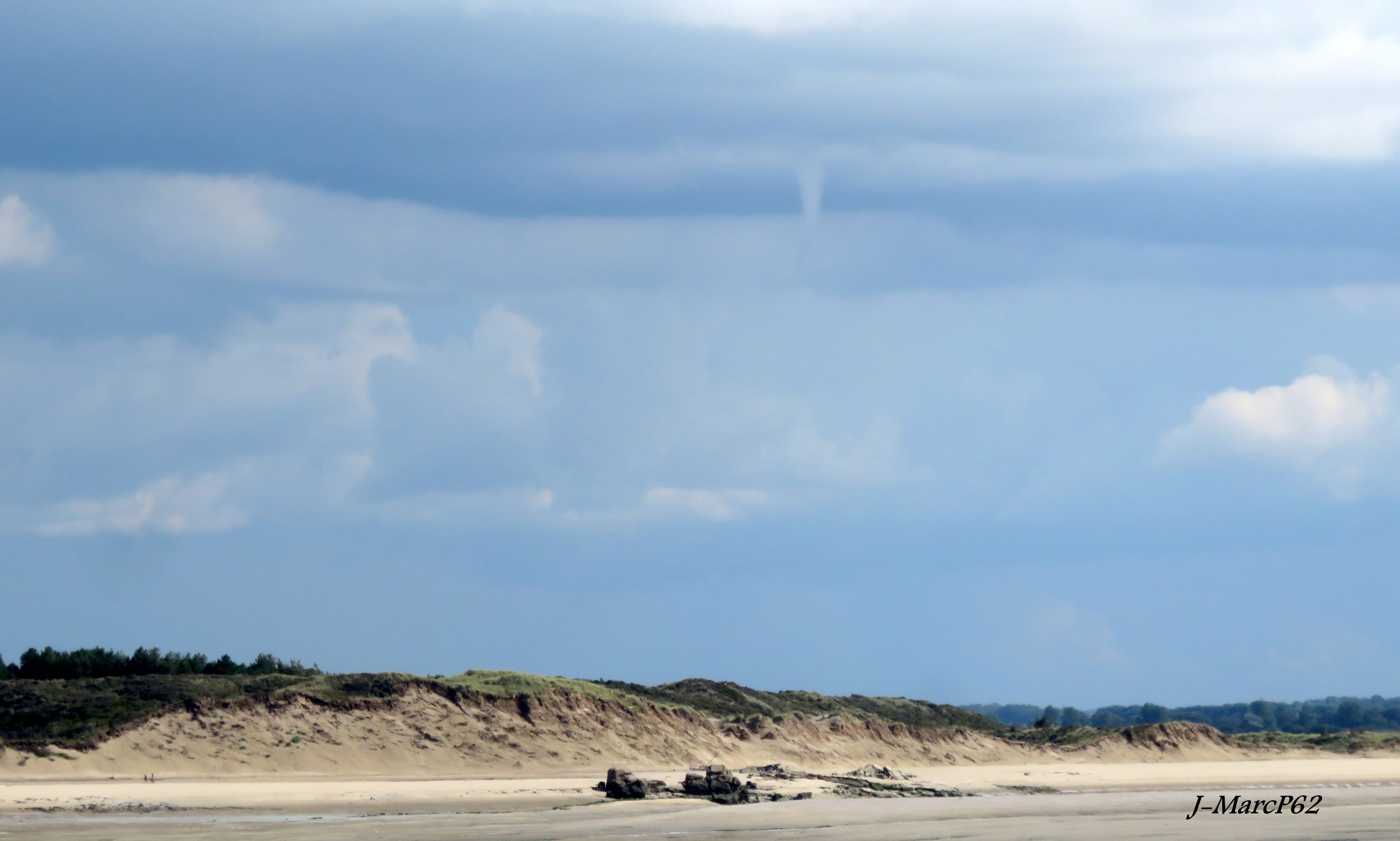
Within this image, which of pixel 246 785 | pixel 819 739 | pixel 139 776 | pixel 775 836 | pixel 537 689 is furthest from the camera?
pixel 819 739

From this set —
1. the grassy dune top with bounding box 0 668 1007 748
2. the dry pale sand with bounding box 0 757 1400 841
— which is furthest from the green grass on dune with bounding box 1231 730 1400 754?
the dry pale sand with bounding box 0 757 1400 841

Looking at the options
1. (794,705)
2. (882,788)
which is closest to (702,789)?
(882,788)

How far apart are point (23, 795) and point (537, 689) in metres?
24.5

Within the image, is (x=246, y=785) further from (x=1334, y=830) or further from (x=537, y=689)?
(x=1334, y=830)

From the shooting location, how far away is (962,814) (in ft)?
128

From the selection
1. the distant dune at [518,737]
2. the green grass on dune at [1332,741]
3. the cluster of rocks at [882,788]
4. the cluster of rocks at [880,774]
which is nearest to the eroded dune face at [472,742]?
the distant dune at [518,737]

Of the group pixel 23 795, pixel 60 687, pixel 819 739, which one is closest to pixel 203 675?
pixel 60 687

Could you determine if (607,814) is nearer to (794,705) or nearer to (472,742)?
(472,742)

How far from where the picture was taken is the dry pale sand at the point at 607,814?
32.7 meters

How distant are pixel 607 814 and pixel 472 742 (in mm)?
21000

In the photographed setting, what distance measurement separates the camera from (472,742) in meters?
57.0

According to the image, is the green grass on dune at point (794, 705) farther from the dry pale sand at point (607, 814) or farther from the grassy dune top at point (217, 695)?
the dry pale sand at point (607, 814)

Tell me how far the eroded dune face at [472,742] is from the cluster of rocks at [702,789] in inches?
545

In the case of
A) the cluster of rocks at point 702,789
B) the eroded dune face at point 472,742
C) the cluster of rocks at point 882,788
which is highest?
the eroded dune face at point 472,742
